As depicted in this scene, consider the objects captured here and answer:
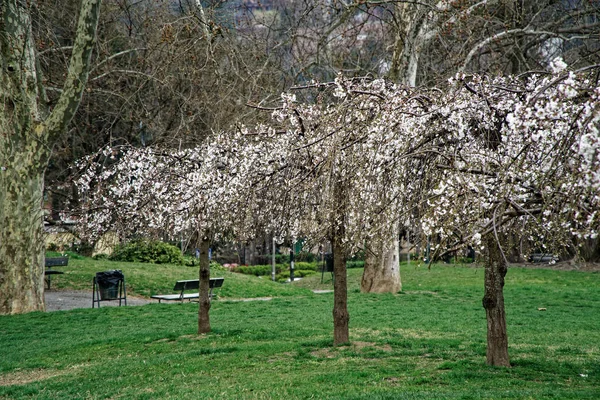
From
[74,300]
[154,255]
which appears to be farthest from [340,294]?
[154,255]

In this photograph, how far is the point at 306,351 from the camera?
947cm

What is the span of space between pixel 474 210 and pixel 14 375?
21.3ft

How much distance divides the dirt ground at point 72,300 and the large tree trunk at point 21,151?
243 cm

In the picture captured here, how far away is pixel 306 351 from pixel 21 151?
8375 millimetres

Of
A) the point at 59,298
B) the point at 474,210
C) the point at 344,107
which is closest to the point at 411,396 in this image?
the point at 474,210

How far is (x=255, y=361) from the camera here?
8.91 meters

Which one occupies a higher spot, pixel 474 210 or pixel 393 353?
pixel 474 210

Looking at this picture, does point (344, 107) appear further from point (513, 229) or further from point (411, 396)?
point (411, 396)

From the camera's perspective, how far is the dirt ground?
17.5 m

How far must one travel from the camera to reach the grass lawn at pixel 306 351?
23.7ft

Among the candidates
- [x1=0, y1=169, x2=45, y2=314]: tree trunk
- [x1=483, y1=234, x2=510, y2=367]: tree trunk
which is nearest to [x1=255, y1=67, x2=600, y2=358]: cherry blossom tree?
[x1=483, y1=234, x2=510, y2=367]: tree trunk

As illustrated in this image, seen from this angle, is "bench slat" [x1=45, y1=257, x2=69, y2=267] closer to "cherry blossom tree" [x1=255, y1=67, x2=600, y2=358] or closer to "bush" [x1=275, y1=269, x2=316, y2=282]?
"bush" [x1=275, y1=269, x2=316, y2=282]

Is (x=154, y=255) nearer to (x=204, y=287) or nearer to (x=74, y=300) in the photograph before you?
(x=74, y=300)

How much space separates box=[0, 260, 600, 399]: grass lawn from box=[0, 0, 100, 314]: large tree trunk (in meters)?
0.97
